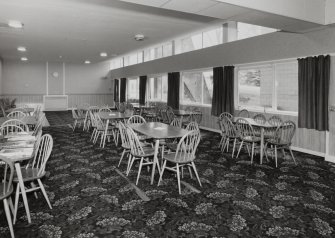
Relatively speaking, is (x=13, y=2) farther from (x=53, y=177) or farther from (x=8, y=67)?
(x=8, y=67)

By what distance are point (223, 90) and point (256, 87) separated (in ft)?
3.18

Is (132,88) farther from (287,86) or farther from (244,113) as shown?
(287,86)

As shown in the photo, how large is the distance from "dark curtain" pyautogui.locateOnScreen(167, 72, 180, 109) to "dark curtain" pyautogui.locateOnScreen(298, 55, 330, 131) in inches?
189

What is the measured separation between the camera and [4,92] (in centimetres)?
1348

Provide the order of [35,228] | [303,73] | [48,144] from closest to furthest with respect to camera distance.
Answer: [35,228] < [48,144] < [303,73]

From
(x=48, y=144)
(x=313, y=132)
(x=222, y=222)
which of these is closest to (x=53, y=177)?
(x=48, y=144)

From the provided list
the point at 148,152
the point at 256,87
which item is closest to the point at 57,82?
the point at 256,87

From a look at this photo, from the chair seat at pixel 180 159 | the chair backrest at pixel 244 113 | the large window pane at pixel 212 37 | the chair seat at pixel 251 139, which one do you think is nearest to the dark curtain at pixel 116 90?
the large window pane at pixel 212 37

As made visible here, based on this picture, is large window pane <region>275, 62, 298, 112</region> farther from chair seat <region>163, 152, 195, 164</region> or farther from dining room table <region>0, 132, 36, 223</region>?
dining room table <region>0, 132, 36, 223</region>

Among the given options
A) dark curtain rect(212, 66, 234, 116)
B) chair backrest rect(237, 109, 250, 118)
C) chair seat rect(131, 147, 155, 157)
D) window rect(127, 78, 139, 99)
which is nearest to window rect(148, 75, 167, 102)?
window rect(127, 78, 139, 99)

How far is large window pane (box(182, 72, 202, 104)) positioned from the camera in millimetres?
8992

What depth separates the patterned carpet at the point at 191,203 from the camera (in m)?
2.49

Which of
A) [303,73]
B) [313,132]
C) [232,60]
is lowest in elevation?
[313,132]

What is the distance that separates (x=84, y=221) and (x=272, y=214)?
194cm
